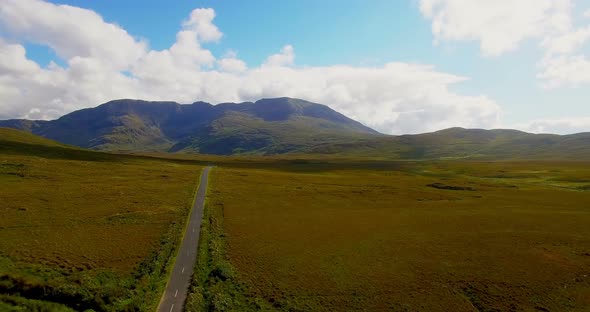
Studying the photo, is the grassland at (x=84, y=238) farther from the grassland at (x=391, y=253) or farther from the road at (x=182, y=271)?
the grassland at (x=391, y=253)

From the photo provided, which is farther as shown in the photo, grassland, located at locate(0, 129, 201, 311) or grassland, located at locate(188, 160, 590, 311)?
grassland, located at locate(188, 160, 590, 311)

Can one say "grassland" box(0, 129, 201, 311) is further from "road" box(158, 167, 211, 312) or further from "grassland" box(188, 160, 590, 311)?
"grassland" box(188, 160, 590, 311)

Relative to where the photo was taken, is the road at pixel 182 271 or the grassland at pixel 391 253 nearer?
the road at pixel 182 271

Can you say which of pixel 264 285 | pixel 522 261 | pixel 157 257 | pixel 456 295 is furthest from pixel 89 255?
pixel 522 261

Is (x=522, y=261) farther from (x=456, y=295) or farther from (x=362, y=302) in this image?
(x=362, y=302)

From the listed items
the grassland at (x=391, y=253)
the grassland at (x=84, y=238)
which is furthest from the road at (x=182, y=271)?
the grassland at (x=391, y=253)

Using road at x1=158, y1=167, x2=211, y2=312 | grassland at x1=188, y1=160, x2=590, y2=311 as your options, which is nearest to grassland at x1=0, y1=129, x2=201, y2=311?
road at x1=158, y1=167, x2=211, y2=312
